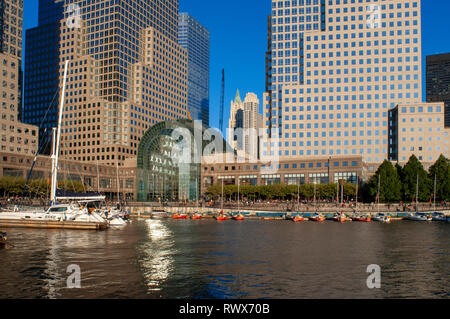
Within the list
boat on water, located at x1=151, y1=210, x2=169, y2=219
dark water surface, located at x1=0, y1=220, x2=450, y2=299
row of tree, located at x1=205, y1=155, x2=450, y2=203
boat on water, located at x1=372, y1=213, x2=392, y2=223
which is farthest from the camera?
row of tree, located at x1=205, y1=155, x2=450, y2=203

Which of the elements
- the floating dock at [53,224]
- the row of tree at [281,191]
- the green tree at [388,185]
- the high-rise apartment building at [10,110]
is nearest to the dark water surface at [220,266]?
the floating dock at [53,224]

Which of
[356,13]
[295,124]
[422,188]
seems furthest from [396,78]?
[422,188]

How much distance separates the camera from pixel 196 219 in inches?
4764

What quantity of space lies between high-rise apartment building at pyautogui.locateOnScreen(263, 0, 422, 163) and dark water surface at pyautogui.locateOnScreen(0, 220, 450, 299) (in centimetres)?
12124

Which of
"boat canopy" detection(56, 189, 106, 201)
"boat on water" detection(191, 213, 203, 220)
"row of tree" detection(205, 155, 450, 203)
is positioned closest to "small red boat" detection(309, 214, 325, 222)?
"boat on water" detection(191, 213, 203, 220)

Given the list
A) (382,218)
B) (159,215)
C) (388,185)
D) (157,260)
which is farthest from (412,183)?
(157,260)

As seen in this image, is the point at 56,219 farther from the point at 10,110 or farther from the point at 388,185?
the point at 10,110

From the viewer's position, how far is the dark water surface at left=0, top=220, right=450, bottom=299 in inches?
1248

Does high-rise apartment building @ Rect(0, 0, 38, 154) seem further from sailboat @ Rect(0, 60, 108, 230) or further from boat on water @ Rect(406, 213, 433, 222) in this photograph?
boat on water @ Rect(406, 213, 433, 222)

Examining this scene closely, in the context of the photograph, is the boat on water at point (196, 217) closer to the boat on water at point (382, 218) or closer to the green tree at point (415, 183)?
the boat on water at point (382, 218)

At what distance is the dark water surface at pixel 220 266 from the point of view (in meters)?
31.7

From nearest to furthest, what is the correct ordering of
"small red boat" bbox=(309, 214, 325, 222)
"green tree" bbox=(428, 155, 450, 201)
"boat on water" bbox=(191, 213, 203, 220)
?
"small red boat" bbox=(309, 214, 325, 222) → "boat on water" bbox=(191, 213, 203, 220) → "green tree" bbox=(428, 155, 450, 201)

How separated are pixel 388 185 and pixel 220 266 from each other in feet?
371
